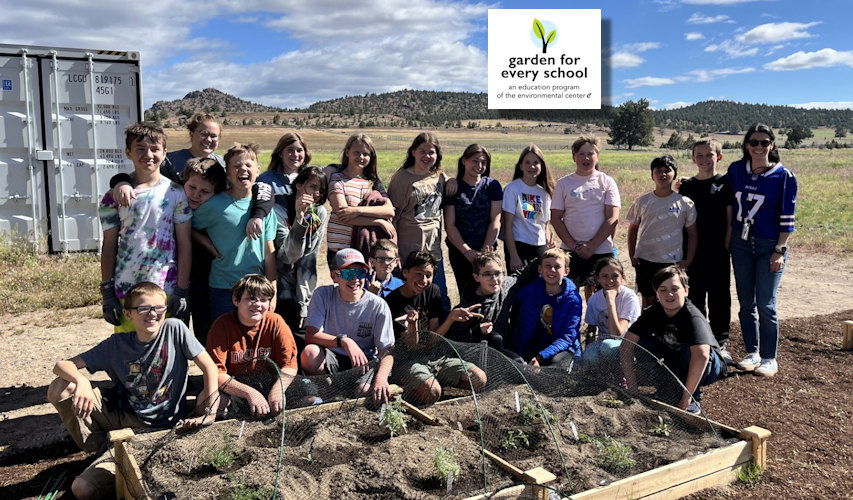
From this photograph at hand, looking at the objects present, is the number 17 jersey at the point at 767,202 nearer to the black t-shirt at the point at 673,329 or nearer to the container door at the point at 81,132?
the black t-shirt at the point at 673,329

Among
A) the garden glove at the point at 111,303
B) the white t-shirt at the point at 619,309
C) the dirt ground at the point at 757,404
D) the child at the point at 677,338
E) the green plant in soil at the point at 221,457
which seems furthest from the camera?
the white t-shirt at the point at 619,309

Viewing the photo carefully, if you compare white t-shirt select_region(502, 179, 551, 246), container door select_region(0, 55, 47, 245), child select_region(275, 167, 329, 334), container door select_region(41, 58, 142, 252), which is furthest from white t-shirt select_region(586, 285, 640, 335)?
container door select_region(0, 55, 47, 245)

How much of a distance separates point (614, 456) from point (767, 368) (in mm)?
2756

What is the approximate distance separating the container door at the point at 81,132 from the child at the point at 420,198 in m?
5.64

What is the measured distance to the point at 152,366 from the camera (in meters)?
3.96

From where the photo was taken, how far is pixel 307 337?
4621 mm

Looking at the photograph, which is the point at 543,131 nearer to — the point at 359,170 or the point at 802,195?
the point at 802,195

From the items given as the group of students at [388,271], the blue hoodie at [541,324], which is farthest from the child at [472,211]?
the blue hoodie at [541,324]

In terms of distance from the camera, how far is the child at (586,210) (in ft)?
19.3

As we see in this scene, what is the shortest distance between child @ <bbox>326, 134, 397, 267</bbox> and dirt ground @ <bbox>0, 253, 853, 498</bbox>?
2.30 metres

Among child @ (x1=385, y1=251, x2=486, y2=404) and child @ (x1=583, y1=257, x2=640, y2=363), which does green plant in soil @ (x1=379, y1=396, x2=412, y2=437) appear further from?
child @ (x1=583, y1=257, x2=640, y2=363)

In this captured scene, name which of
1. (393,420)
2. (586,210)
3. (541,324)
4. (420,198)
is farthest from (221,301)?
(586,210)

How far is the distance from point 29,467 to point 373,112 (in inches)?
4671

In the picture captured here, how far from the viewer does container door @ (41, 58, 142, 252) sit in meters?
9.42
